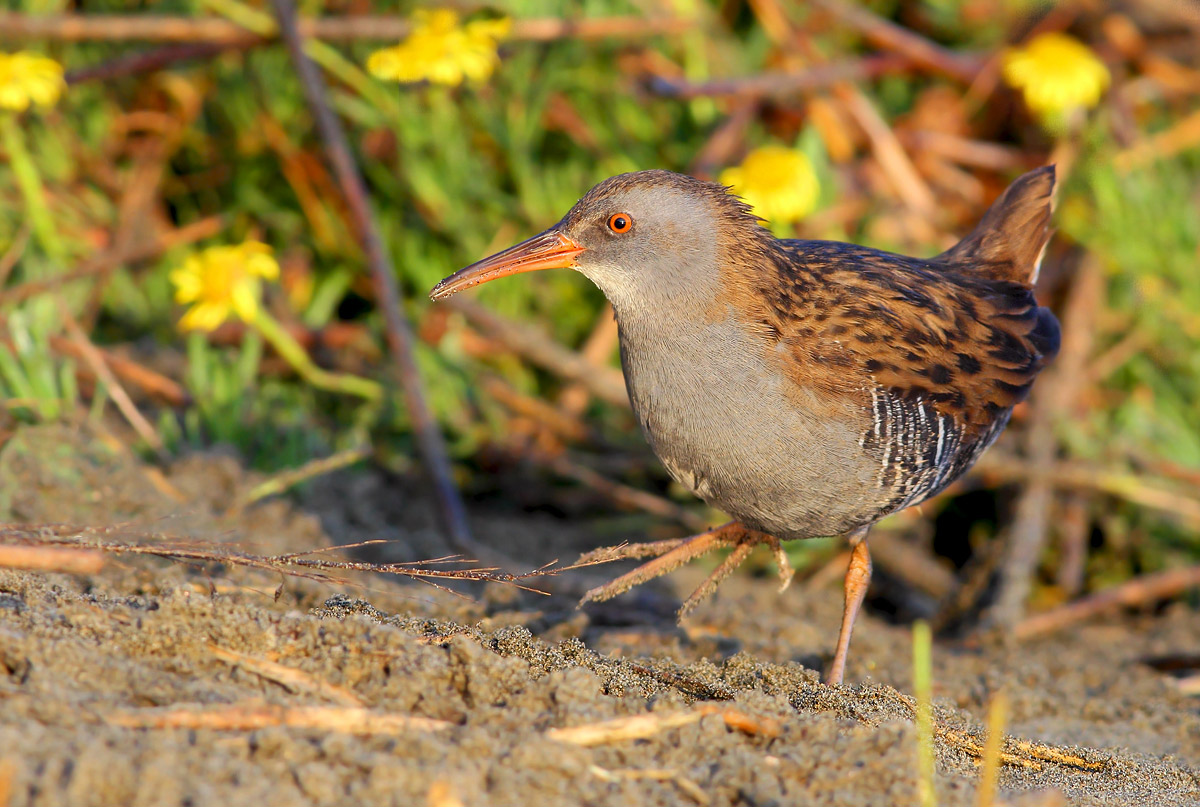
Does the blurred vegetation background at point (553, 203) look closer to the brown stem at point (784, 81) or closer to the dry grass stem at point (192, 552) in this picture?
the brown stem at point (784, 81)

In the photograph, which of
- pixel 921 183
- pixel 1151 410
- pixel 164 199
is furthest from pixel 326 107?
pixel 1151 410

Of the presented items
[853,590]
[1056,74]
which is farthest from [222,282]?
[1056,74]

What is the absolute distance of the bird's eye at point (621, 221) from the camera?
3275mm

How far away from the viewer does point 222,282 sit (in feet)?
14.7

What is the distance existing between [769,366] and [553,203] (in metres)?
2.67

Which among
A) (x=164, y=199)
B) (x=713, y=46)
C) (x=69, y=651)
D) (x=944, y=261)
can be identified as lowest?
(x=69, y=651)

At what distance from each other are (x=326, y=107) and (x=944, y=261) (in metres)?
2.75

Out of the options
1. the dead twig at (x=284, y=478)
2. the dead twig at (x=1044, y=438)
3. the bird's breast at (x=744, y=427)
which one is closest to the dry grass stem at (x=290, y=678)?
the bird's breast at (x=744, y=427)

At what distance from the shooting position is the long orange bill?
11.0 ft

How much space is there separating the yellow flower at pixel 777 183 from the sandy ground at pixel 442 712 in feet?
→ 6.51

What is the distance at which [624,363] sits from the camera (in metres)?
3.31

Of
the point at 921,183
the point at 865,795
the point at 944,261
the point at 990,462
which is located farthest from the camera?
the point at 921,183

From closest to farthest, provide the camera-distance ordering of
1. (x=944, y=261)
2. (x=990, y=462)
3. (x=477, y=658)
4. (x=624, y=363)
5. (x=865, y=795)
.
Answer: (x=865, y=795), (x=477, y=658), (x=624, y=363), (x=944, y=261), (x=990, y=462)

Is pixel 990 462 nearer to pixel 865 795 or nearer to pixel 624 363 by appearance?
pixel 624 363
